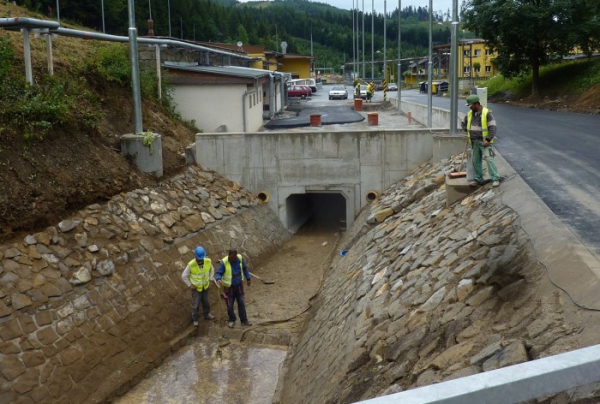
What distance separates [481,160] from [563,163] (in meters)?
2.97

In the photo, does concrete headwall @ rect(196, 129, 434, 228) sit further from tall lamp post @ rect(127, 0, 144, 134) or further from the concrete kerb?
the concrete kerb

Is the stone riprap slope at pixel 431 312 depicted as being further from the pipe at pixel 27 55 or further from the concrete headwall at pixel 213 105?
the concrete headwall at pixel 213 105

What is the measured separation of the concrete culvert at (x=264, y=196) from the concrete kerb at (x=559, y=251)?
1080 cm

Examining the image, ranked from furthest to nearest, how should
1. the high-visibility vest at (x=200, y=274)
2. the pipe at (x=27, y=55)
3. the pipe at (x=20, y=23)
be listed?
the pipe at (x=27, y=55), the pipe at (x=20, y=23), the high-visibility vest at (x=200, y=274)

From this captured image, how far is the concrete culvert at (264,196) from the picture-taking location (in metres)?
21.3

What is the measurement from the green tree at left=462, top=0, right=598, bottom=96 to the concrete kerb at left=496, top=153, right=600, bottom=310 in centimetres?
3014

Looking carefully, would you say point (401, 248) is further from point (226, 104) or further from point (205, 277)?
point (226, 104)

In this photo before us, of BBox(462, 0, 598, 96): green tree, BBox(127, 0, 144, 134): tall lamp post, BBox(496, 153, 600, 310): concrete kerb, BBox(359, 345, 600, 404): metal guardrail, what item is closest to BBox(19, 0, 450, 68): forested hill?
BBox(462, 0, 598, 96): green tree

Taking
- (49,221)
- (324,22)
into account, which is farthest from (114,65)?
(324,22)

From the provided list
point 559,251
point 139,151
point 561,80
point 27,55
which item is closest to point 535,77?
point 561,80

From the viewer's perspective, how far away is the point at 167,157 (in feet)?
65.8

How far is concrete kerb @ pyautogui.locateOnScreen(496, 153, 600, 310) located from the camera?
6.84 meters

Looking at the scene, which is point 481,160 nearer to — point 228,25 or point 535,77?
point 535,77

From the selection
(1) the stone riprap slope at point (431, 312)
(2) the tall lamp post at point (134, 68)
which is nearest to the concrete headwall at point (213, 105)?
(2) the tall lamp post at point (134, 68)
